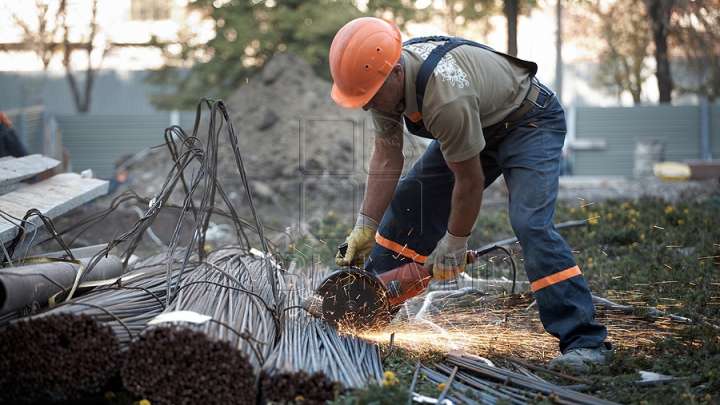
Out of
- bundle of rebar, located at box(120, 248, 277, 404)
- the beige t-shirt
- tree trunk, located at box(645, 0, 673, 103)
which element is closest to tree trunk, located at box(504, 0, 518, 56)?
the beige t-shirt

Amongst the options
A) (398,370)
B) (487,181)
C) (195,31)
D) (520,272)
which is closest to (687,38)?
(195,31)

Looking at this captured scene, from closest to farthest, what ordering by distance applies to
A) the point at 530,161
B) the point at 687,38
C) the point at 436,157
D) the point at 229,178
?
the point at 530,161, the point at 436,157, the point at 229,178, the point at 687,38

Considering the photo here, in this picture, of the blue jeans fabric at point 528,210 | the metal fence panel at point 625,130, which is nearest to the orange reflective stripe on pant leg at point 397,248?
the blue jeans fabric at point 528,210

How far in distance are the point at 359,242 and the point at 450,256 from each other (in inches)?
21.1

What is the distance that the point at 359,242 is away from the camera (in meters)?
3.68

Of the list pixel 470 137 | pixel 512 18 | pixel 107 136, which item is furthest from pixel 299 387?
pixel 107 136

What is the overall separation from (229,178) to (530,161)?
7.70 metres

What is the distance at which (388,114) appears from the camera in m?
3.58

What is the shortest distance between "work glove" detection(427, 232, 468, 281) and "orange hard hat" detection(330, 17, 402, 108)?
0.88m

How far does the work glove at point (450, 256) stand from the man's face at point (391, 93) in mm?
764

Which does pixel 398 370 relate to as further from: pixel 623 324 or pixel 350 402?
pixel 623 324

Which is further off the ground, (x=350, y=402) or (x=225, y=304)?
(x=225, y=304)

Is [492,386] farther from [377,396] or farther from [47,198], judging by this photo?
[47,198]

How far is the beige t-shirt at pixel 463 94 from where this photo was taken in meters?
3.04
